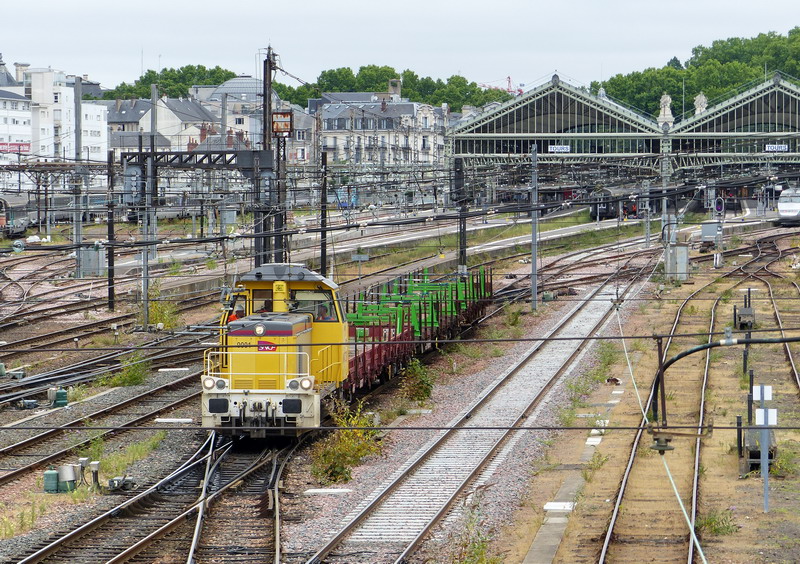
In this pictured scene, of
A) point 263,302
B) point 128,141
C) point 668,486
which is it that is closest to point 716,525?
point 668,486

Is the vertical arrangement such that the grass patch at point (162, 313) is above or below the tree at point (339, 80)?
below

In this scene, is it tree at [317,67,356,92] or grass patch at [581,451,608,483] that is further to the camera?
tree at [317,67,356,92]

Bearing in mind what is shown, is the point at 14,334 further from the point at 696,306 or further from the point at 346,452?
the point at 696,306

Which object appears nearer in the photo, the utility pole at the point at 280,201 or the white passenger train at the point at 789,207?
the utility pole at the point at 280,201

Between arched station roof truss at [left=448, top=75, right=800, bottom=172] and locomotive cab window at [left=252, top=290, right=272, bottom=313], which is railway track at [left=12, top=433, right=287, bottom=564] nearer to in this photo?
locomotive cab window at [left=252, top=290, right=272, bottom=313]

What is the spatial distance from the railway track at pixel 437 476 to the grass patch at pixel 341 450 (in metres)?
0.85

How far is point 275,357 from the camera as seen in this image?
20.1 metres

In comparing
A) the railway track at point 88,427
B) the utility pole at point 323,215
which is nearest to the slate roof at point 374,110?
the utility pole at point 323,215

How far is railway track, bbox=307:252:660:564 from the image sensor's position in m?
15.0

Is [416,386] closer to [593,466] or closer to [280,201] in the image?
[280,201]

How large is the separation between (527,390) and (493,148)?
5780cm

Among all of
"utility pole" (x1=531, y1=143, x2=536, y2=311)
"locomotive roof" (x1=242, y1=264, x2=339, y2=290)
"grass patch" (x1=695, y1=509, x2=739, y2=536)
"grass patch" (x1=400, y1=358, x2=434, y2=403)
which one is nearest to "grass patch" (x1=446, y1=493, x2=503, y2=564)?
"grass patch" (x1=695, y1=509, x2=739, y2=536)

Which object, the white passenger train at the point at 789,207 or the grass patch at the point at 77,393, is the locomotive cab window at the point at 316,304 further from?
the white passenger train at the point at 789,207

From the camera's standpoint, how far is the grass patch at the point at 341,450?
18.9 meters
